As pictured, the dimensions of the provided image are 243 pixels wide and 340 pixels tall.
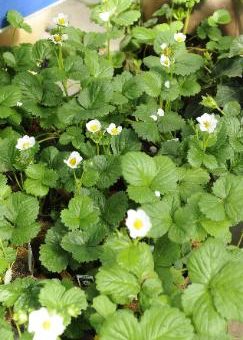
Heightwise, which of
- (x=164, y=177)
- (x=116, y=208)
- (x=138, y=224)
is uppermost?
(x=138, y=224)

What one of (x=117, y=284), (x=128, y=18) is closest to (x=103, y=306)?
(x=117, y=284)

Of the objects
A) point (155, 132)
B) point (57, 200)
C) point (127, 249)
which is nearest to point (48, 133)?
point (57, 200)

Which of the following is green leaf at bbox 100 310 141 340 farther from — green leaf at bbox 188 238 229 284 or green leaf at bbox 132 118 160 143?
green leaf at bbox 132 118 160 143

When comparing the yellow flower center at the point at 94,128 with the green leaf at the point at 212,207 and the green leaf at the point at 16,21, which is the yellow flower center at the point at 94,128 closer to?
the green leaf at the point at 212,207

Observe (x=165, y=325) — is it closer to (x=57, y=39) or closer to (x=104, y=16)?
(x=57, y=39)

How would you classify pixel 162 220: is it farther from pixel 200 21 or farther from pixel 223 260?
pixel 200 21

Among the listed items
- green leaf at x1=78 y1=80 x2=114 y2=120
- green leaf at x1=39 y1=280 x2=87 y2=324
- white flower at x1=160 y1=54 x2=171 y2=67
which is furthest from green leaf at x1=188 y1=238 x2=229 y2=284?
white flower at x1=160 y1=54 x2=171 y2=67
